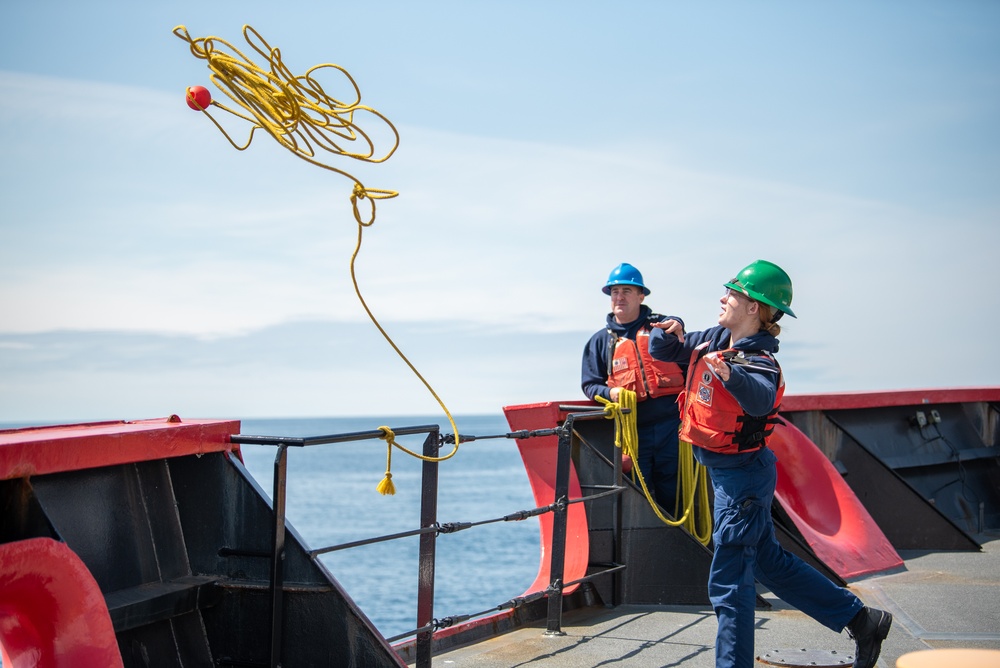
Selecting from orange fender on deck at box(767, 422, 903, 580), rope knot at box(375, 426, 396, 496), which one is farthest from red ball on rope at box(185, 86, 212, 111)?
orange fender on deck at box(767, 422, 903, 580)

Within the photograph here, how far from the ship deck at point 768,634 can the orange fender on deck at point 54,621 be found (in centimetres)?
199

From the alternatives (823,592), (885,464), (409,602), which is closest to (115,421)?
(823,592)

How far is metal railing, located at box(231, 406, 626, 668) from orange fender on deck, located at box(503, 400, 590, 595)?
0.13 metres

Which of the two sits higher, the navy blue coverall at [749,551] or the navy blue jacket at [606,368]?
the navy blue jacket at [606,368]

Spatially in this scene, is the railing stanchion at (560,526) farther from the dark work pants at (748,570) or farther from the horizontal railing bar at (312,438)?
the horizontal railing bar at (312,438)

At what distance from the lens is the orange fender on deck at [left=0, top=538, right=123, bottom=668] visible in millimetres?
2736

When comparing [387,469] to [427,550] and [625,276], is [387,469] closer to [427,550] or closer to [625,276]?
[427,550]

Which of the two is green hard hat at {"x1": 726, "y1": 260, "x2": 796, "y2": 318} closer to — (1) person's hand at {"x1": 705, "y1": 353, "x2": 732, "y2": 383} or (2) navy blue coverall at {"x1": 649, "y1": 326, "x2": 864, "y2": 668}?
(2) navy blue coverall at {"x1": 649, "y1": 326, "x2": 864, "y2": 668}

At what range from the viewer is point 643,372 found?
587 centimetres

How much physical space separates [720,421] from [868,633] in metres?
1.09

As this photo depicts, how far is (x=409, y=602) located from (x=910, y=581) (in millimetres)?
22782

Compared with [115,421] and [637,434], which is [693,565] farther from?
[115,421]

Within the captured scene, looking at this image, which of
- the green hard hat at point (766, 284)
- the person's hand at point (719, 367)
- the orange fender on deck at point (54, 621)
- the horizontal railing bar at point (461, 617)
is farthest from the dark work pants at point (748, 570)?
the orange fender on deck at point (54, 621)

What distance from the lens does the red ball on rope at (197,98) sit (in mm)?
3227
